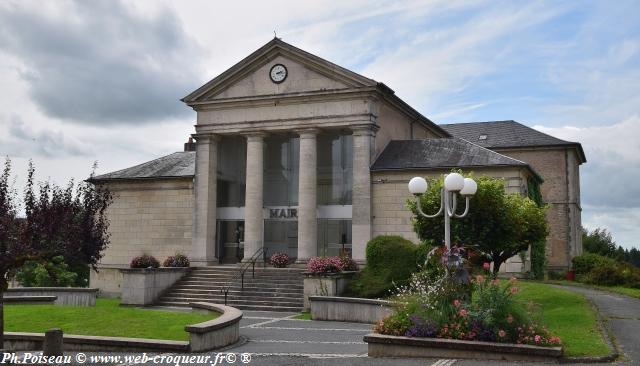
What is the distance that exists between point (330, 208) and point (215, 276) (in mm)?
6350

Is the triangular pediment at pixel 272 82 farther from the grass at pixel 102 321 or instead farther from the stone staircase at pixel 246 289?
the grass at pixel 102 321

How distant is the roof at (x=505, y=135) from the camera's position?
48.7 meters

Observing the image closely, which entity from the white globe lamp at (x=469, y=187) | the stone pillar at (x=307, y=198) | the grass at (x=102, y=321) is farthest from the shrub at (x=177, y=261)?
the white globe lamp at (x=469, y=187)

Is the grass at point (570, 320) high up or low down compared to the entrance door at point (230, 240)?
down

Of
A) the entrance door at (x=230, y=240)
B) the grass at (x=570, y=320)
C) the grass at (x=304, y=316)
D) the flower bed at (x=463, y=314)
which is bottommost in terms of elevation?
the grass at (x=304, y=316)

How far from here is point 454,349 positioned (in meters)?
12.0

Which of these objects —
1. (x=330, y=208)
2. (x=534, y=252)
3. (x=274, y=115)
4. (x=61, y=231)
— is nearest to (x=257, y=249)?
(x=330, y=208)

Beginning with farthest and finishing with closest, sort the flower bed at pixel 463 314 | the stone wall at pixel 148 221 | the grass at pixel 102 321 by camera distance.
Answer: the stone wall at pixel 148 221 < the grass at pixel 102 321 < the flower bed at pixel 463 314

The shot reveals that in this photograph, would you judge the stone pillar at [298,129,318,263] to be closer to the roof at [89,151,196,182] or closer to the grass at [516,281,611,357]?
the roof at [89,151,196,182]

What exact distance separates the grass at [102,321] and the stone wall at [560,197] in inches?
1349

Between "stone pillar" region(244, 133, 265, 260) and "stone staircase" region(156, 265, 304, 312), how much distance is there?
1.64 m

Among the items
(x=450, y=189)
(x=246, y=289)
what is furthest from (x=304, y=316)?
(x=450, y=189)

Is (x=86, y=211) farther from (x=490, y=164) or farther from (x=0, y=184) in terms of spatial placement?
(x=490, y=164)

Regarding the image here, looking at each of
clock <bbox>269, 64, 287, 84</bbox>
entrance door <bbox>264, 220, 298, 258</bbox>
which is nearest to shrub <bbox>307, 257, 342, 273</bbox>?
entrance door <bbox>264, 220, 298, 258</bbox>
